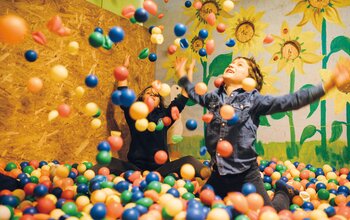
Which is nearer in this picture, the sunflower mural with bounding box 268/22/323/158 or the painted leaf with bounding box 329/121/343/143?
the painted leaf with bounding box 329/121/343/143

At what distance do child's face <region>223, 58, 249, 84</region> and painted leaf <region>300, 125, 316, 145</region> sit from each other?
3.24 ft

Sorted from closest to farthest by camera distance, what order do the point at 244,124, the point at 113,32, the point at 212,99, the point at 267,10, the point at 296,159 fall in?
the point at 113,32
the point at 244,124
the point at 212,99
the point at 296,159
the point at 267,10

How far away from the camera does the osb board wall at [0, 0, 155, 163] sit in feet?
6.91

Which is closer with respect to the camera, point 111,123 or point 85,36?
point 85,36

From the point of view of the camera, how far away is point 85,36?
2564 mm

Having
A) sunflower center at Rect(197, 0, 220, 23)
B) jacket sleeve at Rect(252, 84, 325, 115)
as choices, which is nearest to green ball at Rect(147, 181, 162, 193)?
jacket sleeve at Rect(252, 84, 325, 115)

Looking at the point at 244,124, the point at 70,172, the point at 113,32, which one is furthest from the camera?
the point at 70,172

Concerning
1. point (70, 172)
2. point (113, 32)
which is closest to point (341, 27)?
point (113, 32)

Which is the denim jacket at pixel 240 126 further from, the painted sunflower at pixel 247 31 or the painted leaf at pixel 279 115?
the painted sunflower at pixel 247 31

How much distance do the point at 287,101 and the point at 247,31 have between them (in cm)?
145

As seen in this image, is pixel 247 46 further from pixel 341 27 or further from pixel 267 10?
pixel 341 27

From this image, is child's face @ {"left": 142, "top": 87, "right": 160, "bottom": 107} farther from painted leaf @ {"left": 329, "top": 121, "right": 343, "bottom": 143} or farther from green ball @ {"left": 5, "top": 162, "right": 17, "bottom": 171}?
painted leaf @ {"left": 329, "top": 121, "right": 343, "bottom": 143}

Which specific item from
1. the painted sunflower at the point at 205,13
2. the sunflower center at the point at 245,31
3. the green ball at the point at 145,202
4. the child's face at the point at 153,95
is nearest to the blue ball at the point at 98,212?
the green ball at the point at 145,202

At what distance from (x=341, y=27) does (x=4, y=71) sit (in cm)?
242
